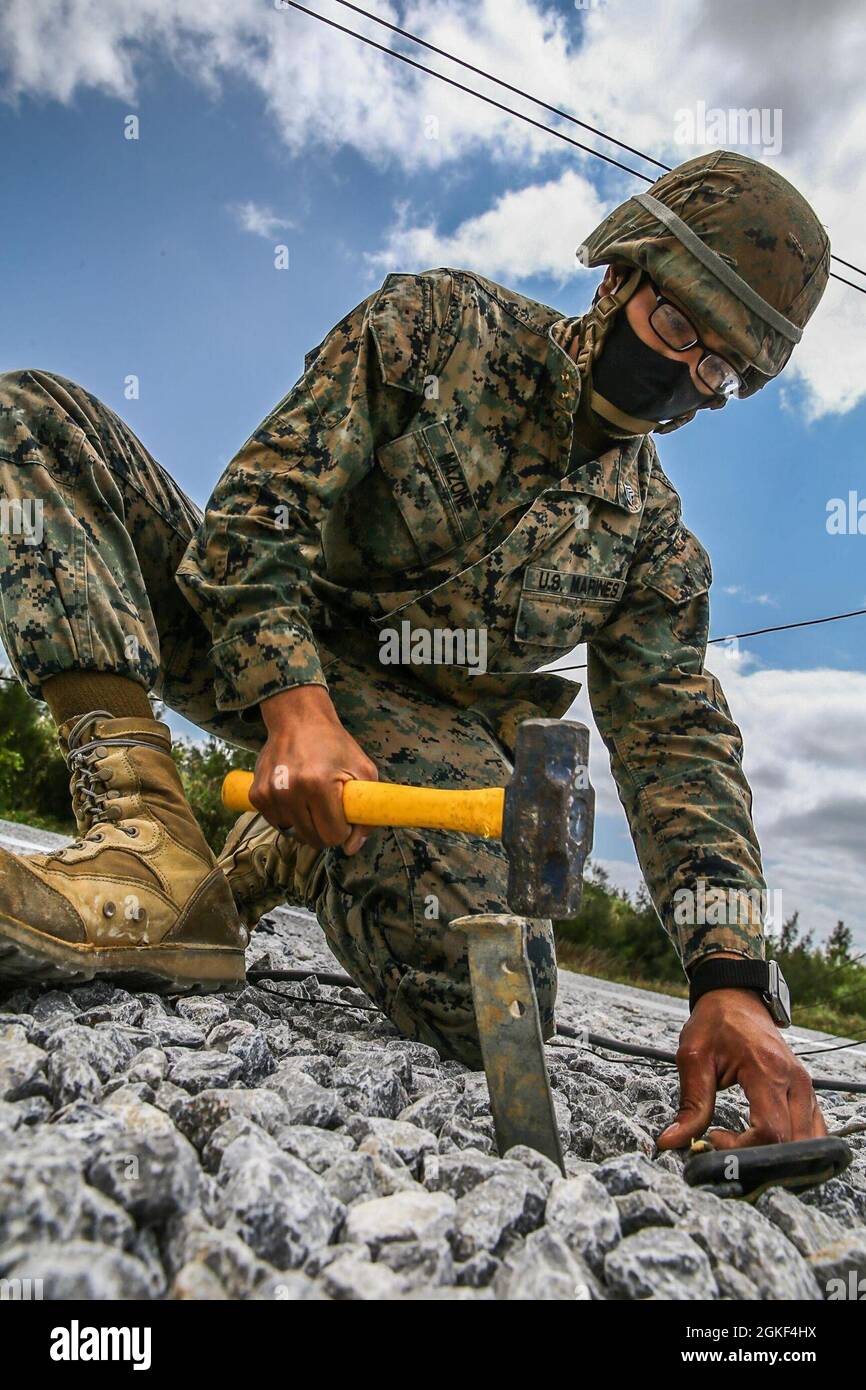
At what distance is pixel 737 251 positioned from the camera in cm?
222

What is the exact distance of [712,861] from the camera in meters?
2.10

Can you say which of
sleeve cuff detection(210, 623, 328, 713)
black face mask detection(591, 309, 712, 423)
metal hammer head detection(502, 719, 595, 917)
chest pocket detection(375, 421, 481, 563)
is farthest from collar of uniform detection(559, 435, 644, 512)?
metal hammer head detection(502, 719, 595, 917)

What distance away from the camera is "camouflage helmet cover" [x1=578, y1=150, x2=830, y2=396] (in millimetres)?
2176

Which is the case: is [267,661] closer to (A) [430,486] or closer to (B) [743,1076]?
(A) [430,486]

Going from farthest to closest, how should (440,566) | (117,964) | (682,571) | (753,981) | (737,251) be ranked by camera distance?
(682,571) → (440,566) → (737,251) → (753,981) → (117,964)

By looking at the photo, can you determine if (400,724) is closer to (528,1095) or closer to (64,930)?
(64,930)

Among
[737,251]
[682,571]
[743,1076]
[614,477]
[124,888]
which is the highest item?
[737,251]

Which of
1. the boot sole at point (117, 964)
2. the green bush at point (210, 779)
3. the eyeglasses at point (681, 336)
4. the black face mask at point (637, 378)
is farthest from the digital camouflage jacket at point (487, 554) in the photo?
the green bush at point (210, 779)

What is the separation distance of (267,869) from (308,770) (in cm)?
91

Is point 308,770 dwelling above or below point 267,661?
below

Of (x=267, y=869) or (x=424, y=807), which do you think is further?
(x=267, y=869)

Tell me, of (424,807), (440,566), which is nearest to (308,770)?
(424,807)

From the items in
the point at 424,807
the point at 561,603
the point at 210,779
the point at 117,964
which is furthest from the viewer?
the point at 210,779

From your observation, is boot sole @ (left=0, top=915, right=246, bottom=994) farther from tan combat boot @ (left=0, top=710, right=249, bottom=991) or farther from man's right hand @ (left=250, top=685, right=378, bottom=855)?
man's right hand @ (left=250, top=685, right=378, bottom=855)
